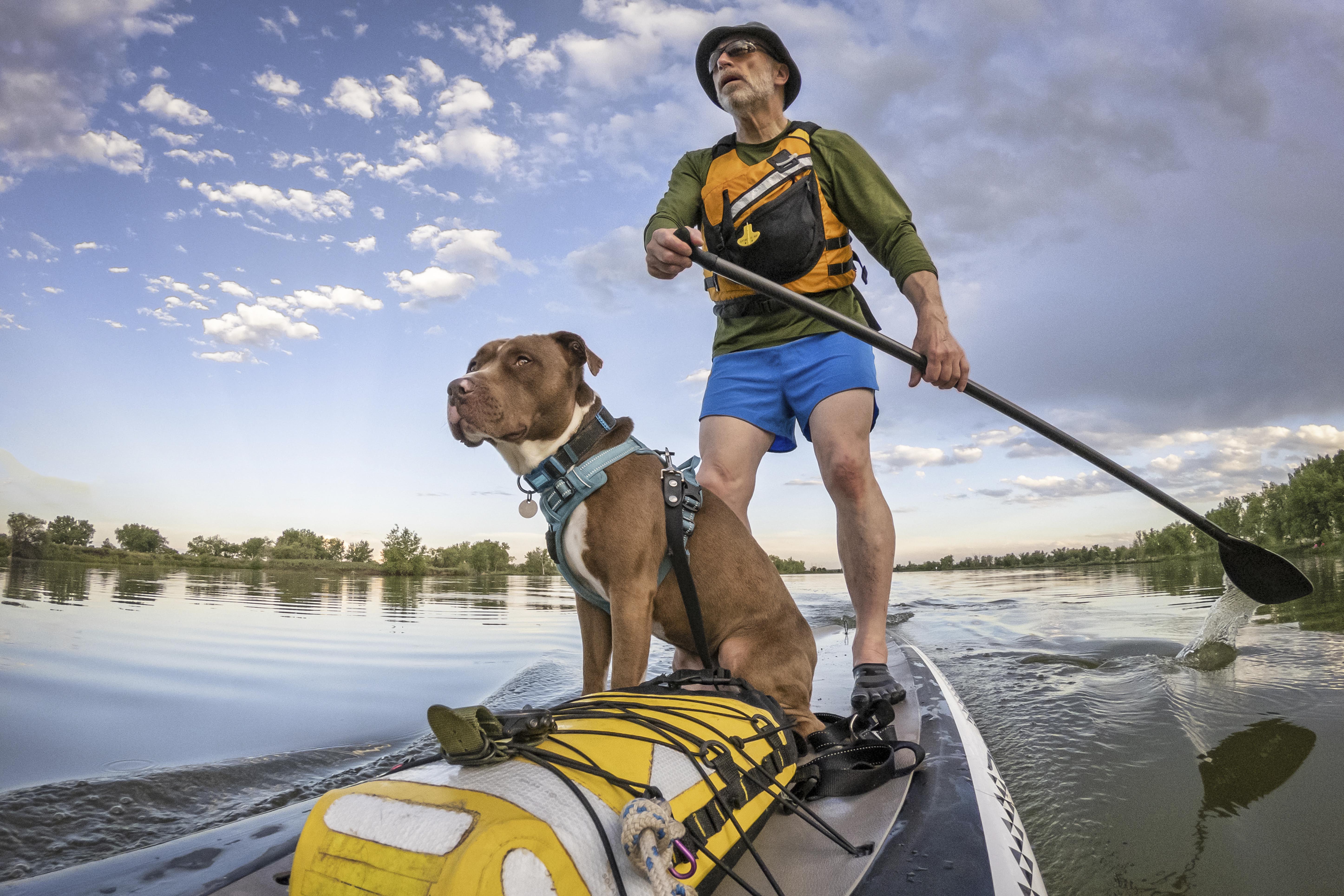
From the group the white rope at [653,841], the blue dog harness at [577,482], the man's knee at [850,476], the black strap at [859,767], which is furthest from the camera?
the man's knee at [850,476]

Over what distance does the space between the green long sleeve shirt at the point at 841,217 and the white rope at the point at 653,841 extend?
8.74ft

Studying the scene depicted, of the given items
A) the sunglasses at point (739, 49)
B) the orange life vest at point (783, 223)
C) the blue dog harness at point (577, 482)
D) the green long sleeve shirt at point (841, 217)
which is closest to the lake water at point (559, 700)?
the blue dog harness at point (577, 482)

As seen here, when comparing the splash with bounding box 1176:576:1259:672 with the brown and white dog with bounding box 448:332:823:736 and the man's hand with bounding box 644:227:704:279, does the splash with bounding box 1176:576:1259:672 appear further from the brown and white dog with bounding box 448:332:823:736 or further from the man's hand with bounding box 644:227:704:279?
the man's hand with bounding box 644:227:704:279

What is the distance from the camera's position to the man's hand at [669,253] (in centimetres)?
284

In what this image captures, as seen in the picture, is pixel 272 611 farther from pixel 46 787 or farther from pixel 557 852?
pixel 557 852

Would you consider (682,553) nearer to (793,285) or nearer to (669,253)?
(669,253)

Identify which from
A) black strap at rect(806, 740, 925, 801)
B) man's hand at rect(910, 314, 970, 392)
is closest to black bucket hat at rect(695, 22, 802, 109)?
man's hand at rect(910, 314, 970, 392)

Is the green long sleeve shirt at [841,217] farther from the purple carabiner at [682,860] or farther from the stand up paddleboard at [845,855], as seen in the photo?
the purple carabiner at [682,860]

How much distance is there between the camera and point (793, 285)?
11.2 ft

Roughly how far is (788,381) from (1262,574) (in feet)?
10.8

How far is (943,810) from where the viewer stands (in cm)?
170

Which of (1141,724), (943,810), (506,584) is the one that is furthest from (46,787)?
(506,584)

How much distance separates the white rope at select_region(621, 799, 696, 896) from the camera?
994mm

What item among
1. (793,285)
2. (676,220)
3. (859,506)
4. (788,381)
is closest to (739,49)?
(676,220)
